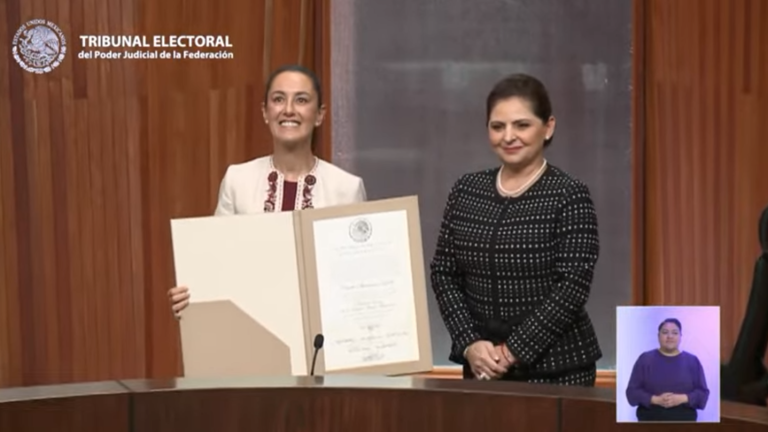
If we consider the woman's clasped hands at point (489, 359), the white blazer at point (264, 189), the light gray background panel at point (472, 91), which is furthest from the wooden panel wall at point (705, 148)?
the woman's clasped hands at point (489, 359)

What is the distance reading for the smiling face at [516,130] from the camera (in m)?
2.28

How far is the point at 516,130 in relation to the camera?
2283mm

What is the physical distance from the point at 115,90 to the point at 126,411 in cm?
269

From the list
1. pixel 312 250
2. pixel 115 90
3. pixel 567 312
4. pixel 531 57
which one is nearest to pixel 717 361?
pixel 567 312

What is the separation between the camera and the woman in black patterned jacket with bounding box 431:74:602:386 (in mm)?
2244

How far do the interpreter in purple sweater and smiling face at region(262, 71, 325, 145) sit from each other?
1302mm

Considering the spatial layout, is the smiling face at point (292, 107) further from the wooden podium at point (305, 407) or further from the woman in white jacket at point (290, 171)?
the wooden podium at point (305, 407)

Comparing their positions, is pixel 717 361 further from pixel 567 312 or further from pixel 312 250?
pixel 312 250

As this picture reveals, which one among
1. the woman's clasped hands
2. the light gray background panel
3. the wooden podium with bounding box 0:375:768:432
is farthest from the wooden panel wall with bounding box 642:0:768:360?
the wooden podium with bounding box 0:375:768:432

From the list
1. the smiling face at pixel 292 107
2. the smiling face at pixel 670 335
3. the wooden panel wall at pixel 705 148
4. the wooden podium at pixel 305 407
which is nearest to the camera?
the smiling face at pixel 670 335

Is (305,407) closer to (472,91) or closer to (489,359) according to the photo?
(489,359)

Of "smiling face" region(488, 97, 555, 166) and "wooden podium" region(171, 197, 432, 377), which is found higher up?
"smiling face" region(488, 97, 555, 166)

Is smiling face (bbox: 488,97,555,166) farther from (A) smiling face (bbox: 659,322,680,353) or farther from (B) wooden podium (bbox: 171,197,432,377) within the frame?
(A) smiling face (bbox: 659,322,680,353)

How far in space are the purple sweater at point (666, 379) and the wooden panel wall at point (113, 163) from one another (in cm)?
278
